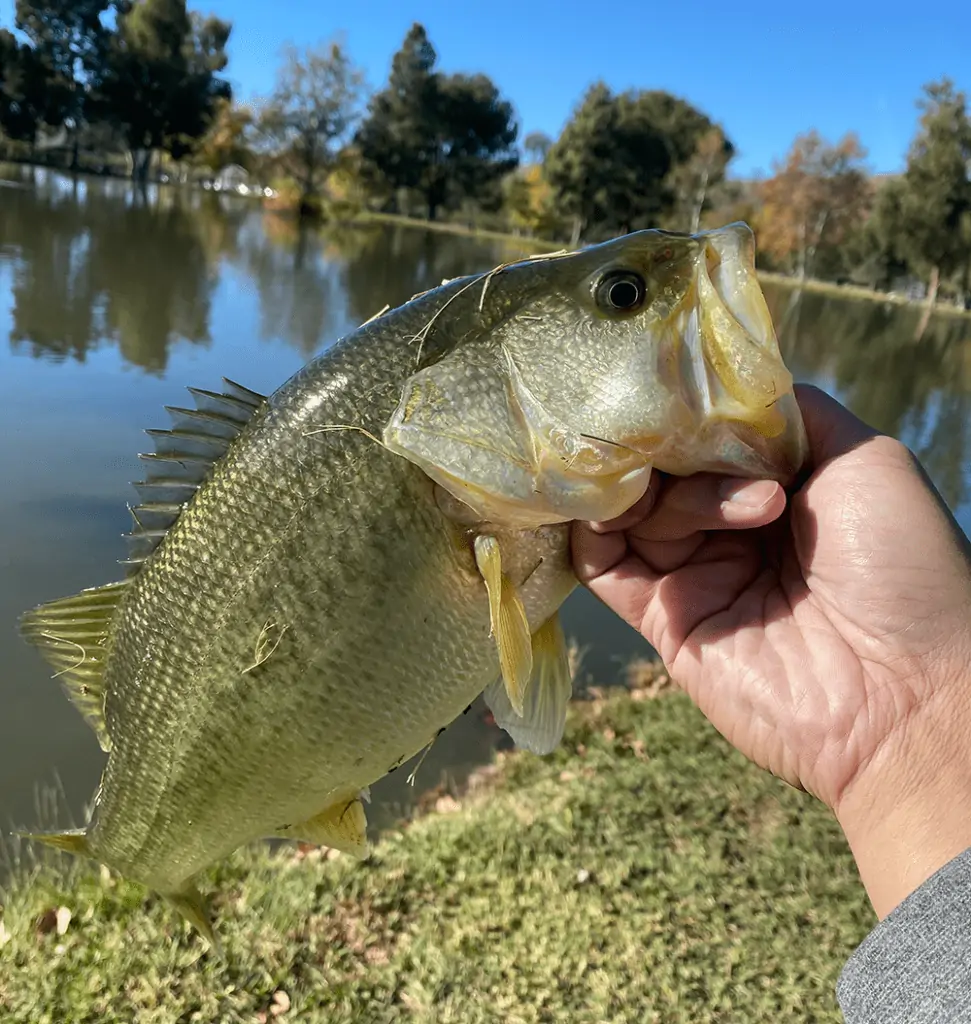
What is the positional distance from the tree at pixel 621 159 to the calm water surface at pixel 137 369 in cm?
2187

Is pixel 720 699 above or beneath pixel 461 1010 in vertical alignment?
above

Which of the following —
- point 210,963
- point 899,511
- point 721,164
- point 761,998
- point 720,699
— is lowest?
point 210,963

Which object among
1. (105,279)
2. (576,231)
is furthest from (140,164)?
(105,279)

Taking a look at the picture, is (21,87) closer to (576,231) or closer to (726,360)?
(576,231)

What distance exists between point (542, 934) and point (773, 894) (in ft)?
3.39

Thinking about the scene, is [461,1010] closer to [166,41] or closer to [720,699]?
[720,699]

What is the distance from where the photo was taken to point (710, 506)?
183 centimetres

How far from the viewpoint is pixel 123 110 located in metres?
46.6

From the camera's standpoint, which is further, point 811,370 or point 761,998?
point 811,370

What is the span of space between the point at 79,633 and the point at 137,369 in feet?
27.3

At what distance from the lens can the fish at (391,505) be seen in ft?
5.37

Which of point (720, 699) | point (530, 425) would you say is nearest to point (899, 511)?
point (720, 699)

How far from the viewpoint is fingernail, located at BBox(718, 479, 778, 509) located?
174 centimetres

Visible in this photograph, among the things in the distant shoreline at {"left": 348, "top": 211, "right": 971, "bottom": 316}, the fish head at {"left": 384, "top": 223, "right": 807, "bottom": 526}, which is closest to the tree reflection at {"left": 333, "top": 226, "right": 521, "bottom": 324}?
the distant shoreline at {"left": 348, "top": 211, "right": 971, "bottom": 316}
